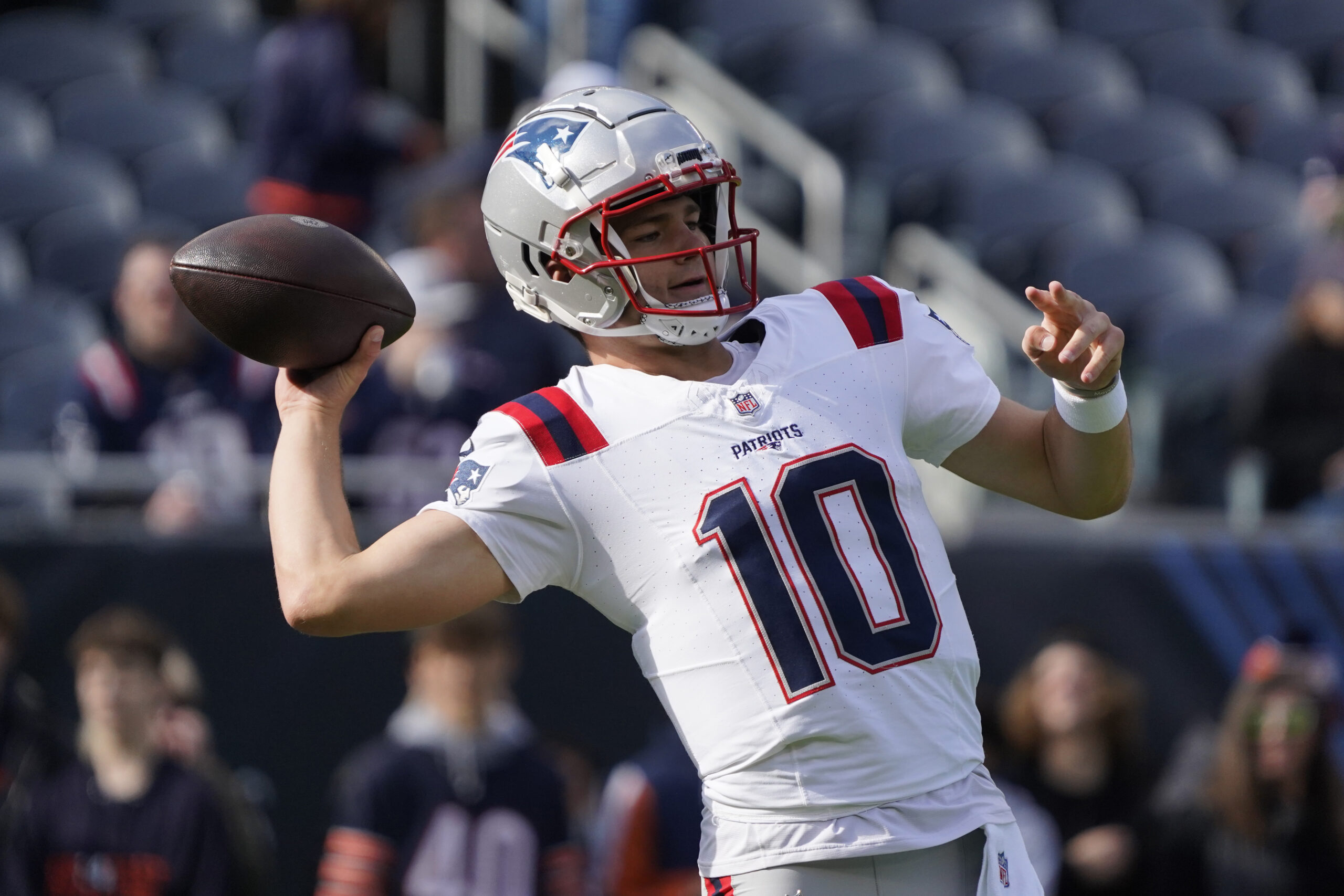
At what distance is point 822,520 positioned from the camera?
2.40m

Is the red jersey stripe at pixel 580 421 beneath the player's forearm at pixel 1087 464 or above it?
above

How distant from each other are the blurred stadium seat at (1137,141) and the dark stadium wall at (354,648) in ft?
13.7

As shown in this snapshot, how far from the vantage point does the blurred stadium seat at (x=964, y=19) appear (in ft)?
32.3

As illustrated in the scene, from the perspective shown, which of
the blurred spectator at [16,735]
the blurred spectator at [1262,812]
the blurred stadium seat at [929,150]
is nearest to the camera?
the blurred spectator at [16,735]

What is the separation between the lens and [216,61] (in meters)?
9.05

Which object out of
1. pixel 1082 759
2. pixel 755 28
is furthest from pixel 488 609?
pixel 755 28

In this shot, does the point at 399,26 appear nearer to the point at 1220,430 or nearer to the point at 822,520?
the point at 1220,430

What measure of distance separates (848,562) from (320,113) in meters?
4.71

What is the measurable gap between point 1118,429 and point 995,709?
284 centimetres

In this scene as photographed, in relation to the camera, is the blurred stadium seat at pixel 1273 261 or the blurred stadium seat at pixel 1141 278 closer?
the blurred stadium seat at pixel 1141 278

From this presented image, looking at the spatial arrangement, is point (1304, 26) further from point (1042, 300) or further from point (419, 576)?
point (419, 576)

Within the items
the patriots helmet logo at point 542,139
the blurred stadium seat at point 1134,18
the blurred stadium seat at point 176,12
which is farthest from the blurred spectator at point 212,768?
the blurred stadium seat at point 1134,18

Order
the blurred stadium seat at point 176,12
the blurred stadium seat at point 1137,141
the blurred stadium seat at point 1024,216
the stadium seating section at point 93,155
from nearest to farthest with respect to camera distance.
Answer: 1. the stadium seating section at point 93,155
2. the blurred stadium seat at point 1024,216
3. the blurred stadium seat at point 1137,141
4. the blurred stadium seat at point 176,12

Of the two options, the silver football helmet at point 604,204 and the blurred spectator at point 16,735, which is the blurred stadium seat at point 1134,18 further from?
the silver football helmet at point 604,204
